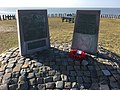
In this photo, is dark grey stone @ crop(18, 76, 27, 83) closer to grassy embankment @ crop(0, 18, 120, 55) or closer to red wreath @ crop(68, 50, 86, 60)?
red wreath @ crop(68, 50, 86, 60)

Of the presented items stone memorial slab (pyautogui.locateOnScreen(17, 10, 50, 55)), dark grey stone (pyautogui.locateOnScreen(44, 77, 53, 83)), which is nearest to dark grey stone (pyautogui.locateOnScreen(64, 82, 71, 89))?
dark grey stone (pyautogui.locateOnScreen(44, 77, 53, 83))

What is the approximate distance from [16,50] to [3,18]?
1130 inches

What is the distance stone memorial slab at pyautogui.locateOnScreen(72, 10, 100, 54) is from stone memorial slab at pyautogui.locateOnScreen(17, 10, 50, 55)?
4.53ft

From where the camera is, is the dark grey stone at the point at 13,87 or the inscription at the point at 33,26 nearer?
the dark grey stone at the point at 13,87

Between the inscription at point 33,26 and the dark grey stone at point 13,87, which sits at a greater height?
the inscription at point 33,26

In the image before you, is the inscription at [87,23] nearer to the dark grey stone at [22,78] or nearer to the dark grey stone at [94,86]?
the dark grey stone at [94,86]

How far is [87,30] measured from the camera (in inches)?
360

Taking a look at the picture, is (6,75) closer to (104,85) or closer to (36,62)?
(36,62)

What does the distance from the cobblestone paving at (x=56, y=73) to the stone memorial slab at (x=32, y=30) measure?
461 millimetres

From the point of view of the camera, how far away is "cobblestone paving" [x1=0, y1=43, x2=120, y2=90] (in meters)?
6.90

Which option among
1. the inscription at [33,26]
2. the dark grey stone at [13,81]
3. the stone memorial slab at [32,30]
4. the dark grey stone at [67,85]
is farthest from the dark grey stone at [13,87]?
the inscription at [33,26]

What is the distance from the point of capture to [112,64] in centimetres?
818

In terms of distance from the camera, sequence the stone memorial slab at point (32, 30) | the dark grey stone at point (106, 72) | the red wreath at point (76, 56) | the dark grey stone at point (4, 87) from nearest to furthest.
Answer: the dark grey stone at point (4, 87)
the dark grey stone at point (106, 72)
the red wreath at point (76, 56)
the stone memorial slab at point (32, 30)

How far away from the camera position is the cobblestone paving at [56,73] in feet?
22.6
